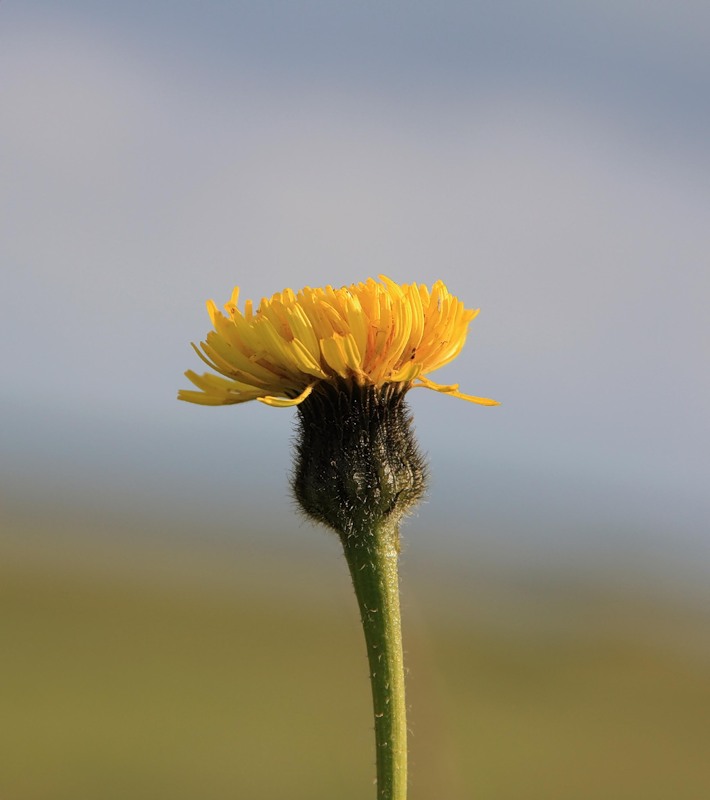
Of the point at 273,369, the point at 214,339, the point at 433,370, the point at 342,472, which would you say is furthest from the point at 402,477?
the point at 214,339

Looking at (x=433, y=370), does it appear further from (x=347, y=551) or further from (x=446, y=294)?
(x=347, y=551)

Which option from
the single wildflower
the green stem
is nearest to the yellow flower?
the single wildflower

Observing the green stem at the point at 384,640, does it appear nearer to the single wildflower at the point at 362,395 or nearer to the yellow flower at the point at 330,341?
the single wildflower at the point at 362,395

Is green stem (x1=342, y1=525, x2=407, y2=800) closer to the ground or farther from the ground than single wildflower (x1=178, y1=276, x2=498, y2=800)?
closer to the ground

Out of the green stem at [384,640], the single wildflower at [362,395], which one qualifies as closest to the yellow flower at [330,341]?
the single wildflower at [362,395]

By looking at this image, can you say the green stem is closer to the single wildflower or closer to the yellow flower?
the single wildflower

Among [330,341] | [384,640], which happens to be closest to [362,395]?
[330,341]

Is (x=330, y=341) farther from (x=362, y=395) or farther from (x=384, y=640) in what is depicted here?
(x=384, y=640)
